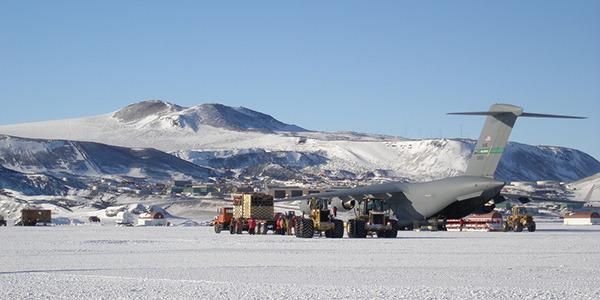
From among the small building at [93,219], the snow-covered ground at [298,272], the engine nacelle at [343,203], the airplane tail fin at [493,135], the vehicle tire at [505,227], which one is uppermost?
the airplane tail fin at [493,135]

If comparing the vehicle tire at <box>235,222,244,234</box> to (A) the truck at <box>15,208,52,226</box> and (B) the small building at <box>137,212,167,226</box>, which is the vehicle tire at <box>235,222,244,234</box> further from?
(A) the truck at <box>15,208,52,226</box>

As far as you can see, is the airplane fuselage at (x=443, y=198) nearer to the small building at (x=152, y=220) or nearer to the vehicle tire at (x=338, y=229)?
the vehicle tire at (x=338, y=229)

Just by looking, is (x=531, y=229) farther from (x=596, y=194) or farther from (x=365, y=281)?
(x=596, y=194)

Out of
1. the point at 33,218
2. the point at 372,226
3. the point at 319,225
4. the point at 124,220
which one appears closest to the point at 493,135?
the point at 372,226

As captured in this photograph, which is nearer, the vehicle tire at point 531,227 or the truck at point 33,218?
the vehicle tire at point 531,227

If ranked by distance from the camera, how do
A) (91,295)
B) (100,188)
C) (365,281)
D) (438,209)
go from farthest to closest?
(100,188), (438,209), (365,281), (91,295)

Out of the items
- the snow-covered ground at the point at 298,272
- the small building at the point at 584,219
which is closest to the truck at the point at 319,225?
the snow-covered ground at the point at 298,272

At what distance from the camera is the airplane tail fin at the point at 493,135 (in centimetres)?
6216

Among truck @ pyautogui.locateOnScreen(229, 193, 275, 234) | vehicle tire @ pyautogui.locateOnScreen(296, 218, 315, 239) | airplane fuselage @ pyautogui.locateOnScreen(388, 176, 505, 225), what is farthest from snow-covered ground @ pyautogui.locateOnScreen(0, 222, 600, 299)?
truck @ pyautogui.locateOnScreen(229, 193, 275, 234)

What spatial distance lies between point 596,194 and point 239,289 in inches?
6870

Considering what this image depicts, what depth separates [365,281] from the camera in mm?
23844

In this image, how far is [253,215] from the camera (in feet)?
213

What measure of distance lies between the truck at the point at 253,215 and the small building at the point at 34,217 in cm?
2896

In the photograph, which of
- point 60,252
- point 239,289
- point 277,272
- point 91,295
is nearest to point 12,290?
point 91,295
